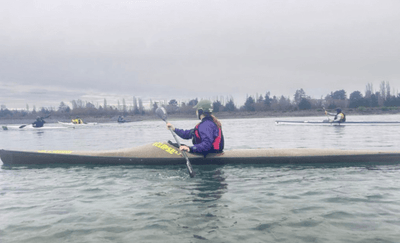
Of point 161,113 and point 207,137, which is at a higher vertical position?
point 161,113

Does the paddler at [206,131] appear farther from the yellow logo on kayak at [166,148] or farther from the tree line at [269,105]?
the tree line at [269,105]

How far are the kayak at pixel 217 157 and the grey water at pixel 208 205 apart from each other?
8.9 inches

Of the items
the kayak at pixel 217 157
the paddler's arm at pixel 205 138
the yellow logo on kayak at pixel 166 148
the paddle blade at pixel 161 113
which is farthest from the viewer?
the paddle blade at pixel 161 113

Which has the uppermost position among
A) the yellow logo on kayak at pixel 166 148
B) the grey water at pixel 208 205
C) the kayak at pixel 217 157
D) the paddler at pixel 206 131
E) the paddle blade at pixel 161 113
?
the paddle blade at pixel 161 113

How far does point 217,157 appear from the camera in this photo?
6.88m

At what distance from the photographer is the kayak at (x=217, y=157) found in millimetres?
6867

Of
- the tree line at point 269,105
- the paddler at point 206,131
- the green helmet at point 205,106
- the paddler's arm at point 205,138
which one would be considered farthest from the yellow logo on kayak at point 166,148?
the tree line at point 269,105

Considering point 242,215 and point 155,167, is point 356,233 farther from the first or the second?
point 155,167

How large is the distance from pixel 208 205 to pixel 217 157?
2.67 m

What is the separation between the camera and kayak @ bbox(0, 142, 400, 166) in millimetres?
6867

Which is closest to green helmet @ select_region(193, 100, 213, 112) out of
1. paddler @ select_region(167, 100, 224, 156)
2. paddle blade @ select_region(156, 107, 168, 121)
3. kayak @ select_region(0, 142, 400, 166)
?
paddler @ select_region(167, 100, 224, 156)

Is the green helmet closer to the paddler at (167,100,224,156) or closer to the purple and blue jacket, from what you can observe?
the paddler at (167,100,224,156)

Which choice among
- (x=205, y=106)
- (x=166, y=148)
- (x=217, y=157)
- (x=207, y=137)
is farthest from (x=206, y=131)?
(x=166, y=148)

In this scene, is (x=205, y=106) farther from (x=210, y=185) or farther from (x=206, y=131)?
(x=210, y=185)
